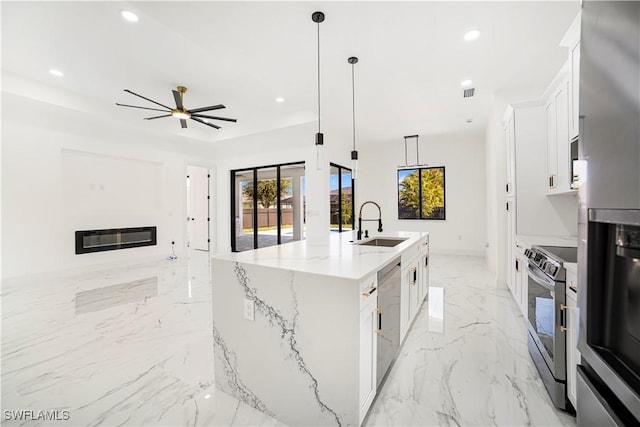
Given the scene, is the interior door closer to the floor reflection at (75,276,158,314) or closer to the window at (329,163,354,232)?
the floor reflection at (75,276,158,314)

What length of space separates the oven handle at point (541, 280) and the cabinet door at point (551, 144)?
1214mm

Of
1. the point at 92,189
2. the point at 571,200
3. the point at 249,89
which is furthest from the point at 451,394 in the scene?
the point at 92,189

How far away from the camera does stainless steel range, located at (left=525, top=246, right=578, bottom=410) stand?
1.58 meters

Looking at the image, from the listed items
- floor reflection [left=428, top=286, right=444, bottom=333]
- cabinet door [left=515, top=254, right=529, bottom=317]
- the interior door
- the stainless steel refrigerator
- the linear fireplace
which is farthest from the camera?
the interior door

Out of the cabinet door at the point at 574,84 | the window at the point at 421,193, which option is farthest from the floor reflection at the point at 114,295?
the window at the point at 421,193

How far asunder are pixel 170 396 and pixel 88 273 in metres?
4.60

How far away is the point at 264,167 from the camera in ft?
22.9

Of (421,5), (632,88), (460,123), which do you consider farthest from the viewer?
(460,123)

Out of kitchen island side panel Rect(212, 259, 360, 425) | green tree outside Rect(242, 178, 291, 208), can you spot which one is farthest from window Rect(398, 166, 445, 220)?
kitchen island side panel Rect(212, 259, 360, 425)

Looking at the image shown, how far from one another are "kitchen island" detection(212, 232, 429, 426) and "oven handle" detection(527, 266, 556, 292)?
0.92 m

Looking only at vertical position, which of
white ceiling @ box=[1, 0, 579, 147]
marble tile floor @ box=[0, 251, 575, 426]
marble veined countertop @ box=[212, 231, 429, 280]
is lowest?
marble tile floor @ box=[0, 251, 575, 426]

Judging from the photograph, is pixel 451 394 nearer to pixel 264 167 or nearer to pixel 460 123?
pixel 460 123

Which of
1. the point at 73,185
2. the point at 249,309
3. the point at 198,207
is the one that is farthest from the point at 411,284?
the point at 198,207

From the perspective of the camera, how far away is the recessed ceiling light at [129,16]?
2.52 m
